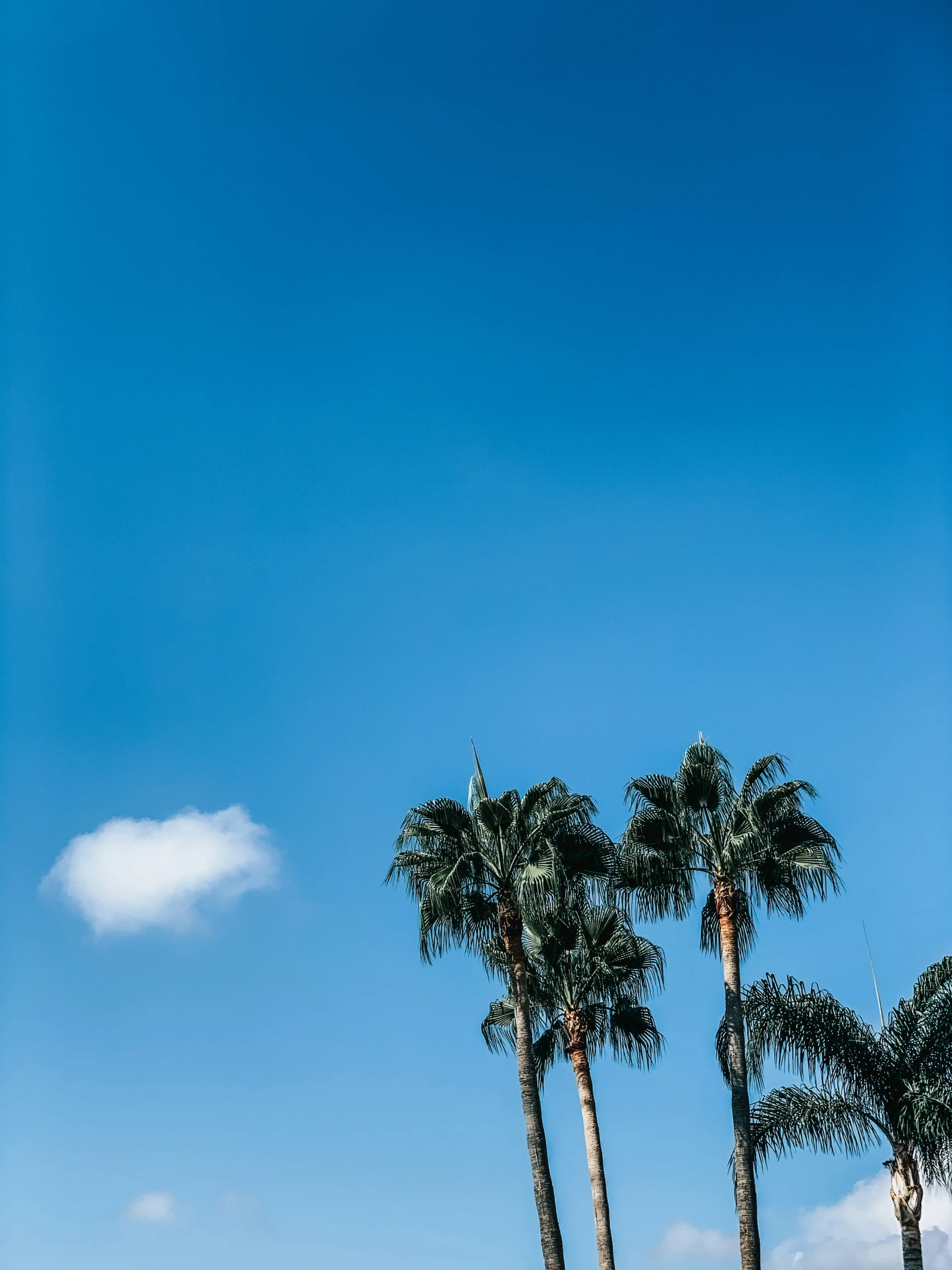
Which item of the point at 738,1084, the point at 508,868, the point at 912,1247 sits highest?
the point at 508,868

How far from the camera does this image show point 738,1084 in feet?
96.8

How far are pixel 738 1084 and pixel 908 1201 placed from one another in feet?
14.6

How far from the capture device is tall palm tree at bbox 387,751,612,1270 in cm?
2948

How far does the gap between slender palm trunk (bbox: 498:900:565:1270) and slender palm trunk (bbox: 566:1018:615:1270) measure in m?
2.58

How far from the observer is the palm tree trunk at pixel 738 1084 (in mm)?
28219

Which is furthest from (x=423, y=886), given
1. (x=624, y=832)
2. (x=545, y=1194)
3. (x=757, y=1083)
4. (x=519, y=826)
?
(x=757, y=1083)

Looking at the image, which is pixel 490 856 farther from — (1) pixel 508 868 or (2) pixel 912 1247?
(2) pixel 912 1247

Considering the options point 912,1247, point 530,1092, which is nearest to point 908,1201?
point 912,1247

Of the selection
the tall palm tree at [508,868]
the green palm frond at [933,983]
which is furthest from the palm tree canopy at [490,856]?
the green palm frond at [933,983]

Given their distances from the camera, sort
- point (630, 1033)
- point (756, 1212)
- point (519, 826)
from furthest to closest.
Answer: point (630, 1033) → point (519, 826) → point (756, 1212)

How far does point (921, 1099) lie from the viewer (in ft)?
97.1

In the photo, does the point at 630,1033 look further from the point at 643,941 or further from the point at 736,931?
the point at 736,931

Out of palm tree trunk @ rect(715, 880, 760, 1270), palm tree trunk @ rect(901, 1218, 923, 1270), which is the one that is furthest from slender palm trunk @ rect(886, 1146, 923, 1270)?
palm tree trunk @ rect(715, 880, 760, 1270)

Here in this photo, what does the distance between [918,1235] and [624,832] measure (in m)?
10.3
